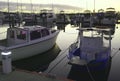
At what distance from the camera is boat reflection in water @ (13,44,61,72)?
1376cm

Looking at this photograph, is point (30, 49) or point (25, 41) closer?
point (25, 41)

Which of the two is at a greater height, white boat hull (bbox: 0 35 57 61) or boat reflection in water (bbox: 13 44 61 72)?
white boat hull (bbox: 0 35 57 61)

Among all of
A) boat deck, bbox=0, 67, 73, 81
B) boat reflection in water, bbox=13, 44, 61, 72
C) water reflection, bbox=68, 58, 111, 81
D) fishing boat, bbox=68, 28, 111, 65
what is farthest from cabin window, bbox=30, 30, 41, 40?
boat deck, bbox=0, 67, 73, 81

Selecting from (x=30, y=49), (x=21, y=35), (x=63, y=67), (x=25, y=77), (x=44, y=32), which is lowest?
(x=63, y=67)

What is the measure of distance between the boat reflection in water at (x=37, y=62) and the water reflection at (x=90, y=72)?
2476mm

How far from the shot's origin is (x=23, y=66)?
1390cm

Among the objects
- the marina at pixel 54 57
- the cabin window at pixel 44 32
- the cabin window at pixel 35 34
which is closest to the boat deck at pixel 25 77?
the marina at pixel 54 57

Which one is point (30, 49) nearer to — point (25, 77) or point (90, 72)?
point (90, 72)

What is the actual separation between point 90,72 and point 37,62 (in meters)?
4.66

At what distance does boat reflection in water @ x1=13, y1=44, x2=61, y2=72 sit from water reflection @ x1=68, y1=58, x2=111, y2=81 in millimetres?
2476

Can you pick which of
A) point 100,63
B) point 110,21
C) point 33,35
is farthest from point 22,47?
point 110,21

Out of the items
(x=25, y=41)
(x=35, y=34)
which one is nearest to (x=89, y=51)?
(x=25, y=41)

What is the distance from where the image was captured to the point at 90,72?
11859 millimetres

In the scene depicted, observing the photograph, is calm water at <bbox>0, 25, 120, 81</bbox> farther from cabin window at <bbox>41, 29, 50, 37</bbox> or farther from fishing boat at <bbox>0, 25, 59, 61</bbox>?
cabin window at <bbox>41, 29, 50, 37</bbox>
